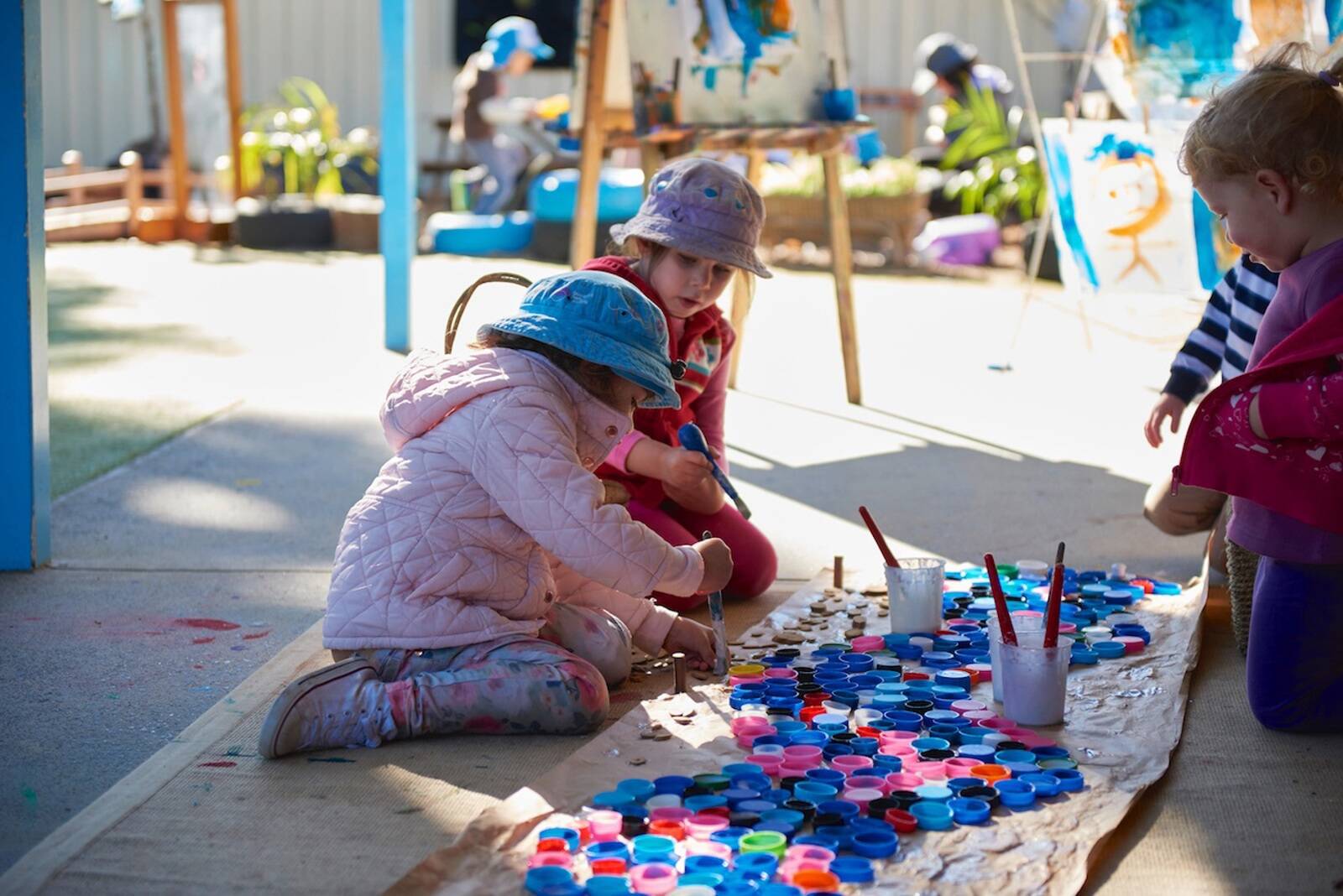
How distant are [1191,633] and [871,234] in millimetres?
7394

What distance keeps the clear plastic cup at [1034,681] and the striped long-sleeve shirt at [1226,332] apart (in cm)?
94

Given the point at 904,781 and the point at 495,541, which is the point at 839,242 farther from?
the point at 904,781

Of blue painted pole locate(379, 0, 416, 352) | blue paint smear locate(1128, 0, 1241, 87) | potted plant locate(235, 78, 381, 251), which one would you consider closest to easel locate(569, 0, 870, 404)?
blue paint smear locate(1128, 0, 1241, 87)

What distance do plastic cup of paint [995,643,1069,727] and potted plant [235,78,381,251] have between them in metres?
8.83

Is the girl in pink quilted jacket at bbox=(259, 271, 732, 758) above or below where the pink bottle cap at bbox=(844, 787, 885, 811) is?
above

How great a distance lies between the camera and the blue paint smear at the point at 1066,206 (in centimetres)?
553

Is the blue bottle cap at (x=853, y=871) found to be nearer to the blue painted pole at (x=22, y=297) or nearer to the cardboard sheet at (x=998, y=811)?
the cardboard sheet at (x=998, y=811)

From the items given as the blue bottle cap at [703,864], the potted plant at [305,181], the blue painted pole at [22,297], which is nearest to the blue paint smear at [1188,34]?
the blue painted pole at [22,297]

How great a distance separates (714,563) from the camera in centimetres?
244

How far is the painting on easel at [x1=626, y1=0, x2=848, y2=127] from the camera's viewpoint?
485 centimetres

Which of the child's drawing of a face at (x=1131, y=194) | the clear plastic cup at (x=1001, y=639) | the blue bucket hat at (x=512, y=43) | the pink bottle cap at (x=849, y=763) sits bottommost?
the pink bottle cap at (x=849, y=763)

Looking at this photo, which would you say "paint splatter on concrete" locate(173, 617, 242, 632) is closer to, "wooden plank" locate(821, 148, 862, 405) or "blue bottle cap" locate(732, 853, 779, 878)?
"blue bottle cap" locate(732, 853, 779, 878)

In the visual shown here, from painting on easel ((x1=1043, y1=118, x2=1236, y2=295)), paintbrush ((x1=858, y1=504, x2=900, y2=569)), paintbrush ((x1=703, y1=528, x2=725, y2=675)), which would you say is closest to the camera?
paintbrush ((x1=703, y1=528, x2=725, y2=675))

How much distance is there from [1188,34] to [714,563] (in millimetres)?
3502
